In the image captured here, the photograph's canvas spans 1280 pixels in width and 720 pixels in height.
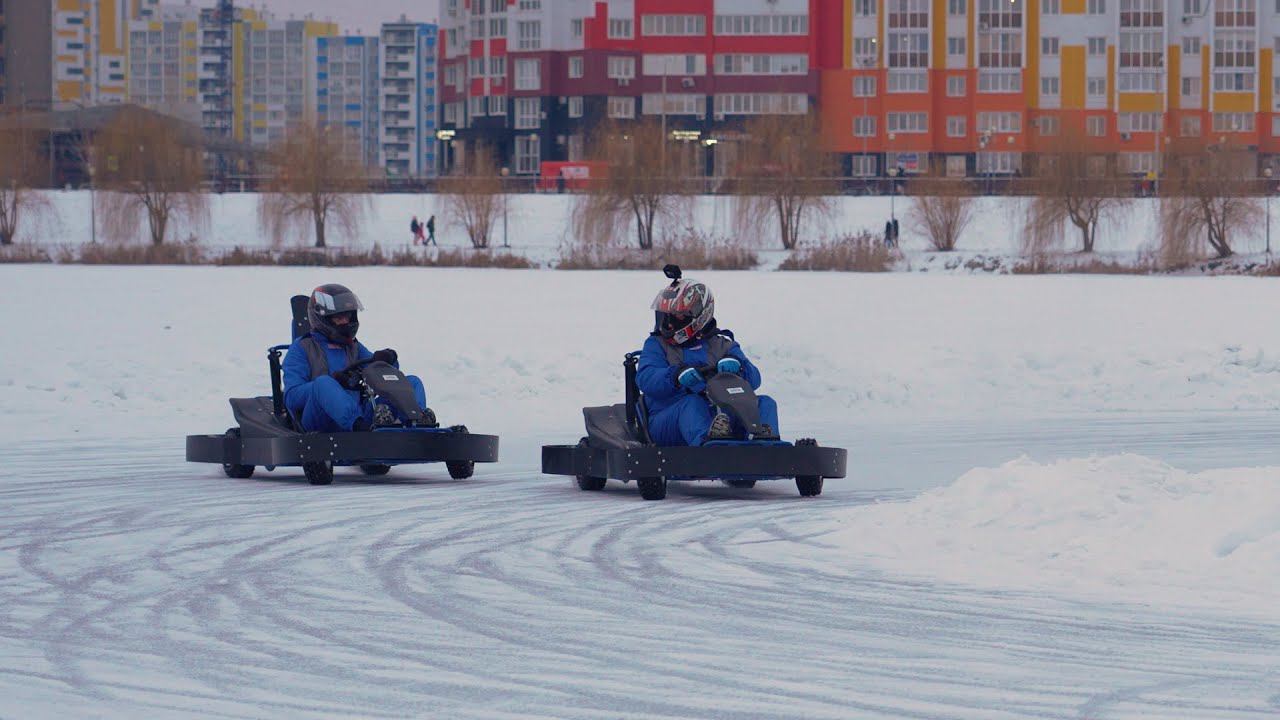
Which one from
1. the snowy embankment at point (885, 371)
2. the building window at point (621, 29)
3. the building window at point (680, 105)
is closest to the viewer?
the snowy embankment at point (885, 371)

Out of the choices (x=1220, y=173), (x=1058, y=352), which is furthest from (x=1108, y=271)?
(x=1058, y=352)

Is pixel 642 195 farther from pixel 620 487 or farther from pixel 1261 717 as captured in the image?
pixel 1261 717

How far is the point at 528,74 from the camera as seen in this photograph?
98.1 meters

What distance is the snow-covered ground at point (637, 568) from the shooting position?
6.23m

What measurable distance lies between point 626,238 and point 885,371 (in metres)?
31.8

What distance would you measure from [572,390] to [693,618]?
11.8 meters

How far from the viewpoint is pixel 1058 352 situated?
68.6 feet

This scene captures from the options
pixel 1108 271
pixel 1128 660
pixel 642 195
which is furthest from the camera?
pixel 642 195

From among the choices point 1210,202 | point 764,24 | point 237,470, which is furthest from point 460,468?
point 764,24

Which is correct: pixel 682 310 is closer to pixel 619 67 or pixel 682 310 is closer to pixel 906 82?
pixel 906 82

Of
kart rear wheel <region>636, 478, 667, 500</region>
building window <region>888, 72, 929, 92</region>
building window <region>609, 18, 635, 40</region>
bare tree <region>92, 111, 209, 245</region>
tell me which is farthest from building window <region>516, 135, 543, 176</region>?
kart rear wheel <region>636, 478, 667, 500</region>

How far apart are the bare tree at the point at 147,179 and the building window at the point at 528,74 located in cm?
3984

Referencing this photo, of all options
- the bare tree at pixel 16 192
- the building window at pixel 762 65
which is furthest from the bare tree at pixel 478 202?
the building window at pixel 762 65

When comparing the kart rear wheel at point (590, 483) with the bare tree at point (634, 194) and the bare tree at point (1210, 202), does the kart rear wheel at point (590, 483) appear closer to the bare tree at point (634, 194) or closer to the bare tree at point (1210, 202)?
the bare tree at point (1210, 202)
